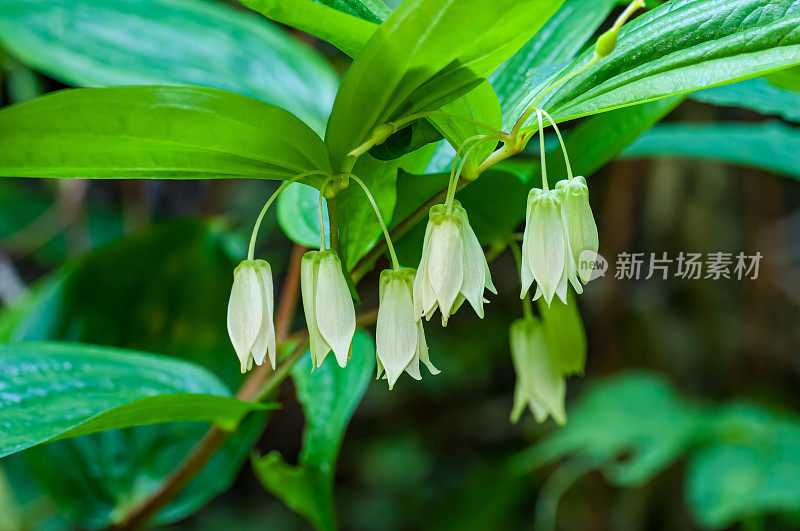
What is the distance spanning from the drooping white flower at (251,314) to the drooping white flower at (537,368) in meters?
0.31

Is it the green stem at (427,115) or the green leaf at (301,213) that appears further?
the green leaf at (301,213)

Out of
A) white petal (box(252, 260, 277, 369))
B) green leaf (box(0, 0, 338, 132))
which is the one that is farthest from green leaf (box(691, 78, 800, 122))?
green leaf (box(0, 0, 338, 132))

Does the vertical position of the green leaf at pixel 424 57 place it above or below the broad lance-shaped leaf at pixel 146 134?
above

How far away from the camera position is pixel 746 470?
1361mm

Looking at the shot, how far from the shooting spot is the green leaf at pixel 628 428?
4.87 ft

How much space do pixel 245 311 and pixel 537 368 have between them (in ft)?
1.14

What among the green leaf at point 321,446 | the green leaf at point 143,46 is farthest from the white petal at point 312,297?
the green leaf at point 143,46

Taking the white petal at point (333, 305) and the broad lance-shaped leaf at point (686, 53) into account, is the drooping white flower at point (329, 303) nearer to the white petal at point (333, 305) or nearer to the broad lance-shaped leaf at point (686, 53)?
the white petal at point (333, 305)

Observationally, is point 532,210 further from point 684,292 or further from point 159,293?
point 684,292

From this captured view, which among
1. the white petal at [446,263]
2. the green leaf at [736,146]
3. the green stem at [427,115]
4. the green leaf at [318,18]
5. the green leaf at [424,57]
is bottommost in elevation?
the white petal at [446,263]

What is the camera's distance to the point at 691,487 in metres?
1.44

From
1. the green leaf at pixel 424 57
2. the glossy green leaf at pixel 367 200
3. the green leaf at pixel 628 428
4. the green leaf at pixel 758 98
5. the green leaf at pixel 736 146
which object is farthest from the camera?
the green leaf at pixel 628 428

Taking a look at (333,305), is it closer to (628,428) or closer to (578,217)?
(578,217)

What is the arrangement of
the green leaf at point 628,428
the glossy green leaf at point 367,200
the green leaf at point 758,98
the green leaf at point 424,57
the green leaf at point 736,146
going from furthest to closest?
the green leaf at point 628,428, the green leaf at point 736,146, the green leaf at point 758,98, the glossy green leaf at point 367,200, the green leaf at point 424,57
